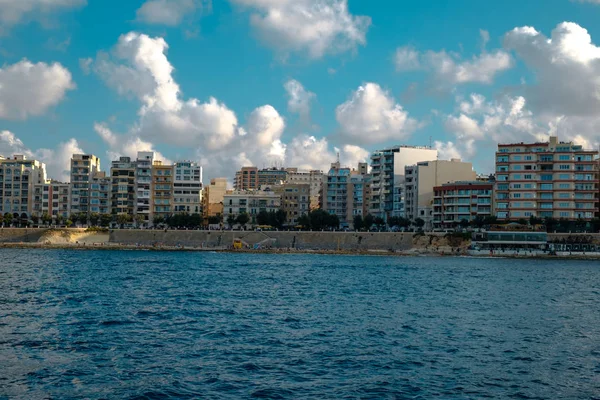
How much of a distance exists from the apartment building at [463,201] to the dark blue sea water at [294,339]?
2798 inches

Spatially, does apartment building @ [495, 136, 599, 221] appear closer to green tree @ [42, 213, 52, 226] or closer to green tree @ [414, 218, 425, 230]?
green tree @ [414, 218, 425, 230]

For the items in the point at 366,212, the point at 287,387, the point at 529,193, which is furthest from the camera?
the point at 366,212

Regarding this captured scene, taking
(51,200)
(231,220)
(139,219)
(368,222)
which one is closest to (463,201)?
(368,222)

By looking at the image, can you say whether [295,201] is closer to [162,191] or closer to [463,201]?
[162,191]

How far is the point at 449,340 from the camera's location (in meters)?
35.0

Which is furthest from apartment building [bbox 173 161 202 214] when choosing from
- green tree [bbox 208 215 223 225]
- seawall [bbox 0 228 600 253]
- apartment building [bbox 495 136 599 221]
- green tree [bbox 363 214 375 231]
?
apartment building [bbox 495 136 599 221]

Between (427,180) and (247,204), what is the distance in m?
45.7

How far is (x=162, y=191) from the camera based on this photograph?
161250 mm

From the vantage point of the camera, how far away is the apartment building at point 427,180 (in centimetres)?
14850

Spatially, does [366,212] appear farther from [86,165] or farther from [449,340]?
[449,340]

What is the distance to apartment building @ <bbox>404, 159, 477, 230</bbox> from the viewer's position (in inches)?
5846

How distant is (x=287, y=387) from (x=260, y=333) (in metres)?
10.9

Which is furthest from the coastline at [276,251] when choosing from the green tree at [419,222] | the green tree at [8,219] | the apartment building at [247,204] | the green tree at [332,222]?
the apartment building at [247,204]

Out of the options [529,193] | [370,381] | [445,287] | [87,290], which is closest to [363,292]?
[445,287]
